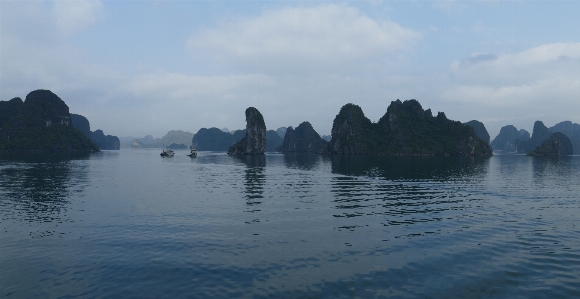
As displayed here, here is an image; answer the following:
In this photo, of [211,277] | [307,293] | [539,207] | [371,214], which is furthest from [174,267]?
[539,207]

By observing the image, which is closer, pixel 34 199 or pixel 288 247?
pixel 288 247

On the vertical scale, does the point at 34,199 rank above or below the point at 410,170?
below

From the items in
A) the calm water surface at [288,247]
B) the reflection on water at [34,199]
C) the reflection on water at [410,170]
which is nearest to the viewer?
the calm water surface at [288,247]

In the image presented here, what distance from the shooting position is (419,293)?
56.4 feet

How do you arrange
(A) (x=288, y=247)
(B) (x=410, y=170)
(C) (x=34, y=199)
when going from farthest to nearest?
(B) (x=410, y=170) < (C) (x=34, y=199) < (A) (x=288, y=247)

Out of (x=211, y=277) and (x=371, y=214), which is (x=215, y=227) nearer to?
(x=211, y=277)

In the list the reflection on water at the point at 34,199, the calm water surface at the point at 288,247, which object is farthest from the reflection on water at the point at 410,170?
the reflection on water at the point at 34,199

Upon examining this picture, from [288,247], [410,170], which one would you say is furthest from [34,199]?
[410,170]

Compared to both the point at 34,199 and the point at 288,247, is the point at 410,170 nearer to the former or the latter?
the point at 288,247

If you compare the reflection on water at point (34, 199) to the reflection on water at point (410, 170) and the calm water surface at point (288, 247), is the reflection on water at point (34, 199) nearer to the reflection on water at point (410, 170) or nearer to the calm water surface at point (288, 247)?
the calm water surface at point (288, 247)

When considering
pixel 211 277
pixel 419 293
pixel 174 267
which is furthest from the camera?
pixel 174 267

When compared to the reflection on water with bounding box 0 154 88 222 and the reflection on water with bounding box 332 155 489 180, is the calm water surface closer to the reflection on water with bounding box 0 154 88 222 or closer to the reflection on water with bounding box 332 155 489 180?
the reflection on water with bounding box 0 154 88 222

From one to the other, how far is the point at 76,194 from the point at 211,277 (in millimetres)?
43029

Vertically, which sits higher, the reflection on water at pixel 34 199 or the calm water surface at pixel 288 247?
the reflection on water at pixel 34 199
